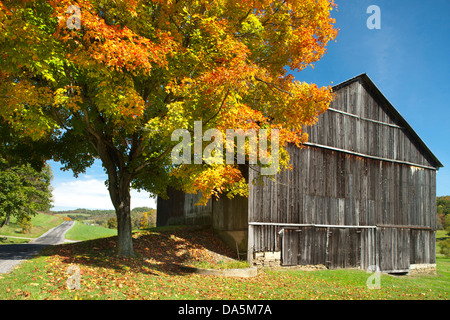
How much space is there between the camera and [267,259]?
17.1 meters

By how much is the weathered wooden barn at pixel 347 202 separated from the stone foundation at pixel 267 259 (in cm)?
5

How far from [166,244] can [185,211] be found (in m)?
6.94

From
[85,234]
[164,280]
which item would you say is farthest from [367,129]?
[85,234]

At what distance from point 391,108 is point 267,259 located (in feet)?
45.0

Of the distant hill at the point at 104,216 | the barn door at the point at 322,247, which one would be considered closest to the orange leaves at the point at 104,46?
the barn door at the point at 322,247

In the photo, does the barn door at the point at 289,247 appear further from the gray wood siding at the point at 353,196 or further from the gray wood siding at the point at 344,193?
the gray wood siding at the point at 344,193

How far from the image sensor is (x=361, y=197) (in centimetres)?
2109

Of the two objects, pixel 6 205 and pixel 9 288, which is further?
pixel 6 205

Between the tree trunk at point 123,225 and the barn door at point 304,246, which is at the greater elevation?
the tree trunk at point 123,225

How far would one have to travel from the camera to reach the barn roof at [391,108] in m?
21.6

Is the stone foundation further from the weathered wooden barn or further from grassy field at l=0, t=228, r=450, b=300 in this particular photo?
grassy field at l=0, t=228, r=450, b=300

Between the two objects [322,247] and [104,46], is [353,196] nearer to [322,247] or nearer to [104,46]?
[322,247]
